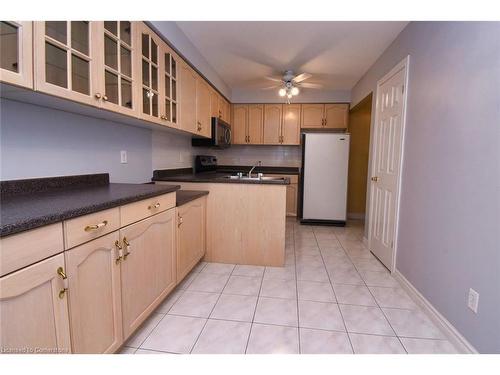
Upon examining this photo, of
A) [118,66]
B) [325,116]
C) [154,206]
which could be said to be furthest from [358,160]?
[118,66]

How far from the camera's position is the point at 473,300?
4.39 ft

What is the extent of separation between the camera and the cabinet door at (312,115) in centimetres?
458

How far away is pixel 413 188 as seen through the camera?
2047 millimetres

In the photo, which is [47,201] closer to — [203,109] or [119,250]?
[119,250]

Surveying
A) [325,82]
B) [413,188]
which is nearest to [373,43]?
[325,82]

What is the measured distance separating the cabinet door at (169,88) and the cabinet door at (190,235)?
2.52 ft

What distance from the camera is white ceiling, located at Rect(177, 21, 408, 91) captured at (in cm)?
237

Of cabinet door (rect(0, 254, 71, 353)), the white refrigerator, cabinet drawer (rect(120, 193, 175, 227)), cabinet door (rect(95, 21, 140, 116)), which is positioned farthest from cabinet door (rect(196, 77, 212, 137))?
cabinet door (rect(0, 254, 71, 353))

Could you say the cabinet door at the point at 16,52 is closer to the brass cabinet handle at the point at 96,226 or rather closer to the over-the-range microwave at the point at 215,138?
the brass cabinet handle at the point at 96,226

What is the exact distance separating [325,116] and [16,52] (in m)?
4.34

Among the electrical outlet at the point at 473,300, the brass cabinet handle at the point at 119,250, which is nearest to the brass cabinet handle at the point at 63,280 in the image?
the brass cabinet handle at the point at 119,250
